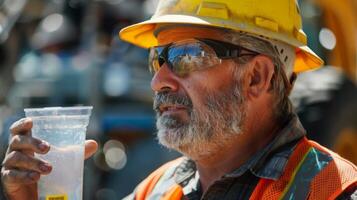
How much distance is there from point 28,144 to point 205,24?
808mm

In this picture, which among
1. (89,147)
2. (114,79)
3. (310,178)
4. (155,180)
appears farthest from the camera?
(114,79)

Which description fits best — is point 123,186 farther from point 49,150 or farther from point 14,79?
point 49,150

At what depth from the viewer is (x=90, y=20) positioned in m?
7.85

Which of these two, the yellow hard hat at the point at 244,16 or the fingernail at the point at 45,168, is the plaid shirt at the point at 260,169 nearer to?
the yellow hard hat at the point at 244,16

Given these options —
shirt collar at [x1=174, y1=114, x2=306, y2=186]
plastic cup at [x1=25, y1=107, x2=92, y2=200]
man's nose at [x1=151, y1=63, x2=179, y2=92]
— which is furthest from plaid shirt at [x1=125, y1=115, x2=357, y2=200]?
plastic cup at [x1=25, y1=107, x2=92, y2=200]

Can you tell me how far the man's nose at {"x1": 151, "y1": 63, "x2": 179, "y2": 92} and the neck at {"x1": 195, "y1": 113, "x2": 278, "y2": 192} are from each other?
28cm

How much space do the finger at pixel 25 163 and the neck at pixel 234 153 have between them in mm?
726

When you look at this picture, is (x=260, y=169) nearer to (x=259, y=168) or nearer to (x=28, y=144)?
(x=259, y=168)

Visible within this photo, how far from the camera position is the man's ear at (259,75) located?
11.5 feet

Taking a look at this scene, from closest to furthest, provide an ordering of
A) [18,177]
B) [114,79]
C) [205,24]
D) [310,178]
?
[18,177] < [310,178] < [205,24] < [114,79]

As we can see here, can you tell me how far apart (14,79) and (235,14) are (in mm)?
4848

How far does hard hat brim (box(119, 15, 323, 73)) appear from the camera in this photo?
341 centimetres

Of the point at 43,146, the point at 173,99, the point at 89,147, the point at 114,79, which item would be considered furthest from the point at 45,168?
the point at 114,79

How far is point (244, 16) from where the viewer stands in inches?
136
